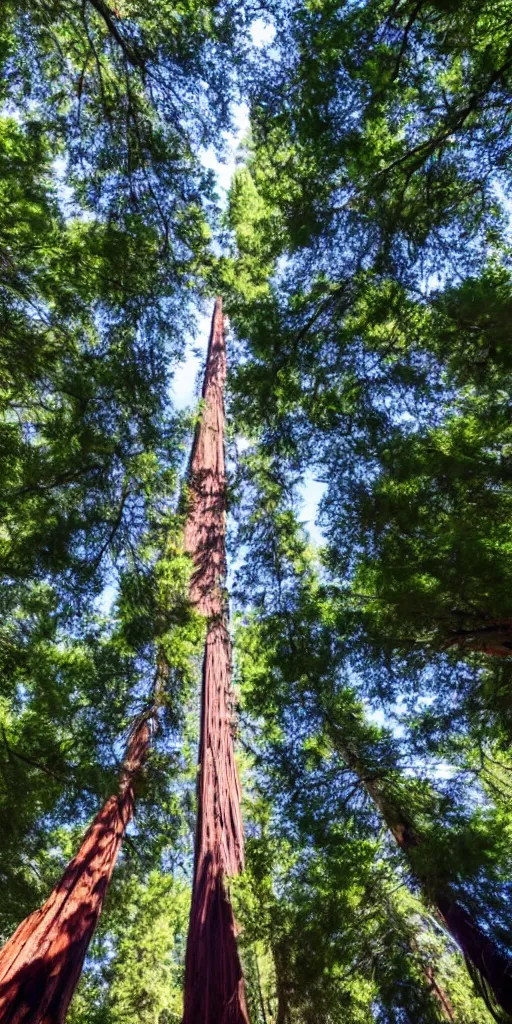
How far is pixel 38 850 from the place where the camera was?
4.69 metres

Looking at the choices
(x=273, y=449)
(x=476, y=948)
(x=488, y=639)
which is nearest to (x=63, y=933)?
(x=476, y=948)

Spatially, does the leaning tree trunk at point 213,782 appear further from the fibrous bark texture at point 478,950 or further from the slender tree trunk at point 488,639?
the slender tree trunk at point 488,639

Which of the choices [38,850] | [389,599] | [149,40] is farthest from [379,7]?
[38,850]

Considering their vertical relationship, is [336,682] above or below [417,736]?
above

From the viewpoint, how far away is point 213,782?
384cm

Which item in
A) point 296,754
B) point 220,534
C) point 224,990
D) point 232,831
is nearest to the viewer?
point 224,990

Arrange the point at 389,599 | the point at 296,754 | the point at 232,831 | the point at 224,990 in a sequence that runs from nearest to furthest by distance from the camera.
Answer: the point at 224,990, the point at 232,831, the point at 389,599, the point at 296,754

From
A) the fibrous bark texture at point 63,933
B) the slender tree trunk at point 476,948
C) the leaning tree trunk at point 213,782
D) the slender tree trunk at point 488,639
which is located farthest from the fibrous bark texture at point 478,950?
the fibrous bark texture at point 63,933

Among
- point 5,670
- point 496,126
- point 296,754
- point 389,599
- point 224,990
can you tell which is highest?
point 496,126

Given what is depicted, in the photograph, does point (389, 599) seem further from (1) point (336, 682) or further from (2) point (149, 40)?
(2) point (149, 40)

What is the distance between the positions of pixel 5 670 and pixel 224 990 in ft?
8.60

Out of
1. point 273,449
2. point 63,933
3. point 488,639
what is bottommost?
point 63,933

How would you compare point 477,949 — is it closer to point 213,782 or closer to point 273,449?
point 213,782

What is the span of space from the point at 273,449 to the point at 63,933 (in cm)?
406
